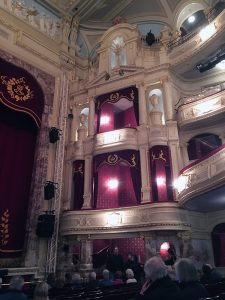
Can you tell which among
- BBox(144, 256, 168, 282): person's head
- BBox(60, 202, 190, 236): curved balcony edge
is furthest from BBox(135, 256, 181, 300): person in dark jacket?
BBox(60, 202, 190, 236): curved balcony edge

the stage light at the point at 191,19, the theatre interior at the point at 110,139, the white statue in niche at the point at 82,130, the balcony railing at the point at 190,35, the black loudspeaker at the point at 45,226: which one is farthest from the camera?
the stage light at the point at 191,19

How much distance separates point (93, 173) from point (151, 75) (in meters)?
5.19

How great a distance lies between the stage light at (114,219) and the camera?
1024cm

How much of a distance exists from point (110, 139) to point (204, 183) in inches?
204

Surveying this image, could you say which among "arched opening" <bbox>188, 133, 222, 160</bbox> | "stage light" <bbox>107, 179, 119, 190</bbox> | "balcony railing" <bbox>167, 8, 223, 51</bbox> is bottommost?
"stage light" <bbox>107, 179, 119, 190</bbox>

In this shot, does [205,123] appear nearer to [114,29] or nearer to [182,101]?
[182,101]

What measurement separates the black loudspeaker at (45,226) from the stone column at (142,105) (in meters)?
5.42

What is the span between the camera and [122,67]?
13328 millimetres

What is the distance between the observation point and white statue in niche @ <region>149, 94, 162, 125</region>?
38.7 ft

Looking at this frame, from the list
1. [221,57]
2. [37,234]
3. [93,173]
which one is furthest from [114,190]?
[221,57]

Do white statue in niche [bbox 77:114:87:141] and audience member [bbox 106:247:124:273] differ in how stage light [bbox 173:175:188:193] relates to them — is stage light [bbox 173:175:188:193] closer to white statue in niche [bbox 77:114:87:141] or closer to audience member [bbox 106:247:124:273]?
audience member [bbox 106:247:124:273]

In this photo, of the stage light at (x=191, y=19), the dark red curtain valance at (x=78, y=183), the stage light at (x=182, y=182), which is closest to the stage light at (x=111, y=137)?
the dark red curtain valance at (x=78, y=183)

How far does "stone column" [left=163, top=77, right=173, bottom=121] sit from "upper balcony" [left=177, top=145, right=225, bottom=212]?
10.9 feet

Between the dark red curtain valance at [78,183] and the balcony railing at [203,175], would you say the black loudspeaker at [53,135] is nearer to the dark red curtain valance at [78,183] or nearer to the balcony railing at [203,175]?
the dark red curtain valance at [78,183]
